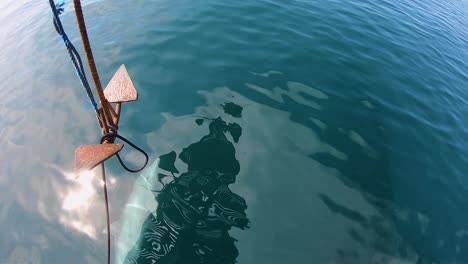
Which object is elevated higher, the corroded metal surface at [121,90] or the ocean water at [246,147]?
the corroded metal surface at [121,90]

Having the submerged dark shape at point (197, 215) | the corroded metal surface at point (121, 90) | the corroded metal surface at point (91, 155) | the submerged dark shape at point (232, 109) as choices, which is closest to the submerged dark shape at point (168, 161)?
the submerged dark shape at point (197, 215)

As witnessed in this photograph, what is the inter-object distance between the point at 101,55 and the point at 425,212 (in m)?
11.6

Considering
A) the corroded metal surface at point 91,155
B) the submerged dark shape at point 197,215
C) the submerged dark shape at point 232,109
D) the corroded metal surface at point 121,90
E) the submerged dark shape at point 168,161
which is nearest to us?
the corroded metal surface at point 91,155

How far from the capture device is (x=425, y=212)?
6.16m

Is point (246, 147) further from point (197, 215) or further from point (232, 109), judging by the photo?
point (197, 215)

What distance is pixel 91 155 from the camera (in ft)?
9.61

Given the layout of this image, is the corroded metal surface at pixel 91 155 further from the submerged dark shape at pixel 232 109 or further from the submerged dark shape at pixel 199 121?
the submerged dark shape at pixel 232 109

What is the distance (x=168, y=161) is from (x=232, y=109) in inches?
97.1

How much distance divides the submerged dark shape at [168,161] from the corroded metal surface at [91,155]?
3.70 metres

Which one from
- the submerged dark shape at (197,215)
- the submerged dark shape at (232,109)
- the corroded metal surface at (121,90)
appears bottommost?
the submerged dark shape at (197,215)

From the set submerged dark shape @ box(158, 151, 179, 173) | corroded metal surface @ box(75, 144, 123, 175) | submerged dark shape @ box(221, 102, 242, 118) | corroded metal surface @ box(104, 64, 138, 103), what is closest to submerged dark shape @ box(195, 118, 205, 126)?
submerged dark shape @ box(221, 102, 242, 118)

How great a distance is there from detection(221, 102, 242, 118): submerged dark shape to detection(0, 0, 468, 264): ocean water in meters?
0.05

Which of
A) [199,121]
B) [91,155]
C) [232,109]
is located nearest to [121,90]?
[91,155]

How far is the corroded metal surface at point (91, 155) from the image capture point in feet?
9.16
